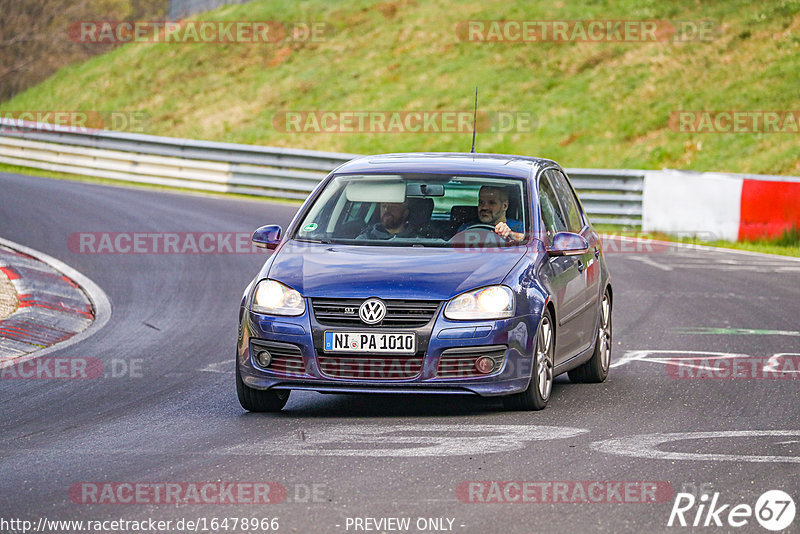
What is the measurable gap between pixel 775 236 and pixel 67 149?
1680 cm

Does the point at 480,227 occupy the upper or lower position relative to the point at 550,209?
lower

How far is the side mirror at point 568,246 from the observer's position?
8.77 meters

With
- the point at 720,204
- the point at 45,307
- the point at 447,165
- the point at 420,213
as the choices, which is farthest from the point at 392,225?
the point at 720,204

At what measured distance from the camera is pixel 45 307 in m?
13.0

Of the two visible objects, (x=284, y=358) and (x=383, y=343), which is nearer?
(x=383, y=343)

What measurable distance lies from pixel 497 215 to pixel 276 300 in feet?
5.78

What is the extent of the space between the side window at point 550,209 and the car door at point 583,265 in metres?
0.15

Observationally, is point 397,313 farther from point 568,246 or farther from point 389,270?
point 568,246

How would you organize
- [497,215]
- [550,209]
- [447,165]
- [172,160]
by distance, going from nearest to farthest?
[497,215] → [447,165] → [550,209] → [172,160]

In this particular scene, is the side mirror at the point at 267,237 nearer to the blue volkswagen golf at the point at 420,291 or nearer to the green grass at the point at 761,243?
the blue volkswagen golf at the point at 420,291

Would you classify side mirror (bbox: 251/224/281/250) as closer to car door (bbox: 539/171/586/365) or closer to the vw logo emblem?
the vw logo emblem

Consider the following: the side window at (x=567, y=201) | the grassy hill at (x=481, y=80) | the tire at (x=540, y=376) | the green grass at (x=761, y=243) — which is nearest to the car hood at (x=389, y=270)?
the tire at (x=540, y=376)

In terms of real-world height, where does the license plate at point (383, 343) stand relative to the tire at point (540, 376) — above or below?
above

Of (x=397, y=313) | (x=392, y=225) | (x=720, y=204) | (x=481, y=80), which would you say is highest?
(x=481, y=80)
